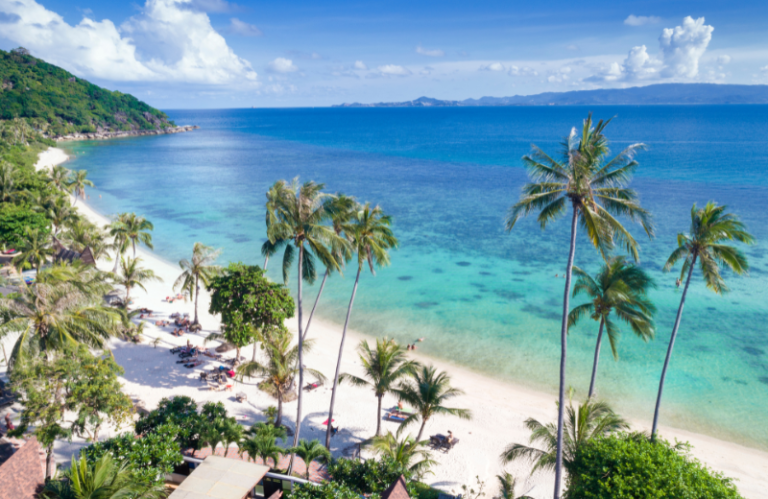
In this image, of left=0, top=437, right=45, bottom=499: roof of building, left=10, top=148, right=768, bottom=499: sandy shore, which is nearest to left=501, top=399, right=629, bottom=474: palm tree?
left=10, top=148, right=768, bottom=499: sandy shore

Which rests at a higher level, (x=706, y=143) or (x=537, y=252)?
(x=706, y=143)

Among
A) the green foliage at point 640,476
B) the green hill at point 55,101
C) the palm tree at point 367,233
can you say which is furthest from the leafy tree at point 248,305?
the green hill at point 55,101

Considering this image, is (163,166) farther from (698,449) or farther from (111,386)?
(698,449)

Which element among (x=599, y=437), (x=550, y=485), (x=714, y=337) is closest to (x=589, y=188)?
(x=599, y=437)

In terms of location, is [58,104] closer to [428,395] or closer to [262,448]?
[262,448]

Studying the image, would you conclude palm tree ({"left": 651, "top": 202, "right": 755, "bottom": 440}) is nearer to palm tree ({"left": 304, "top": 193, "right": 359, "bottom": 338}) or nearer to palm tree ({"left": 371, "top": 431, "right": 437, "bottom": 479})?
palm tree ({"left": 371, "top": 431, "right": 437, "bottom": 479})

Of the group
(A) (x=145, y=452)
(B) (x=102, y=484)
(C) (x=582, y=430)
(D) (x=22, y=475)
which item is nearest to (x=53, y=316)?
(D) (x=22, y=475)
